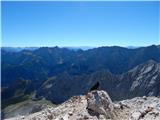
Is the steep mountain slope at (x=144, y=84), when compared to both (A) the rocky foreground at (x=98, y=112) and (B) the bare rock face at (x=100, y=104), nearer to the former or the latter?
(A) the rocky foreground at (x=98, y=112)

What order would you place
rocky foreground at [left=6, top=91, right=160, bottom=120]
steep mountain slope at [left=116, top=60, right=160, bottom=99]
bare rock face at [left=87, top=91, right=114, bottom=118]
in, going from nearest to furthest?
rocky foreground at [left=6, top=91, right=160, bottom=120]
bare rock face at [left=87, top=91, right=114, bottom=118]
steep mountain slope at [left=116, top=60, right=160, bottom=99]

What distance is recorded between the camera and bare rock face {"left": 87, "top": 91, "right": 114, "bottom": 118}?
21234 mm

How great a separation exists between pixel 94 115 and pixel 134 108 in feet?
17.5

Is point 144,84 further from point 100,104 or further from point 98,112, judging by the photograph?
point 98,112

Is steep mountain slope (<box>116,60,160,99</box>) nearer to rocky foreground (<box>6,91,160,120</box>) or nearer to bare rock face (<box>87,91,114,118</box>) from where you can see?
rocky foreground (<box>6,91,160,120</box>)

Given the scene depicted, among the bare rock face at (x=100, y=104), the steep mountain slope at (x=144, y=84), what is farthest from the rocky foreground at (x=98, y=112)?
the steep mountain slope at (x=144, y=84)

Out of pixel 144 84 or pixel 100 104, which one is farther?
pixel 144 84

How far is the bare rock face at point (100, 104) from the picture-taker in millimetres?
21234

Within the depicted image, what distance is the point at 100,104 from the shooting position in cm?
2144

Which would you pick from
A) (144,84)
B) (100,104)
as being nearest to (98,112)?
(100,104)

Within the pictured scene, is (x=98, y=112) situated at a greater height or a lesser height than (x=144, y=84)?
greater

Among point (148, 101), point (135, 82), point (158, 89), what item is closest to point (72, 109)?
point (148, 101)

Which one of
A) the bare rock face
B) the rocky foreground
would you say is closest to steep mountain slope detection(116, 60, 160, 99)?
the rocky foreground

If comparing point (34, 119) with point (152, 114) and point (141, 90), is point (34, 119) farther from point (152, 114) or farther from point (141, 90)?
point (141, 90)
